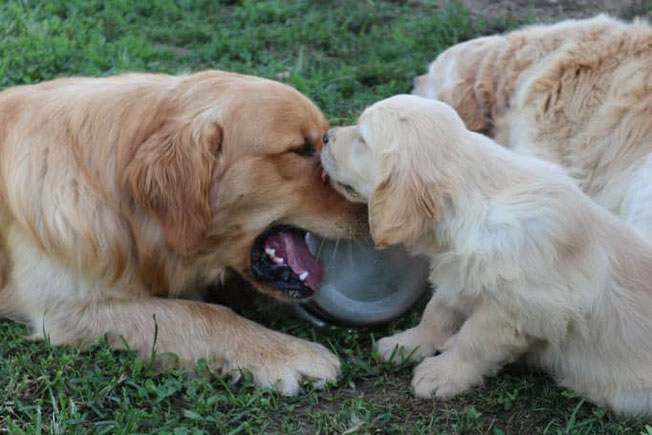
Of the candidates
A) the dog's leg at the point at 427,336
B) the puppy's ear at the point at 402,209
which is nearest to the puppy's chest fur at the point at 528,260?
the puppy's ear at the point at 402,209

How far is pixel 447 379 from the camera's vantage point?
3.28 metres

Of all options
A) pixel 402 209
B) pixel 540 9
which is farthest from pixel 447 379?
pixel 540 9

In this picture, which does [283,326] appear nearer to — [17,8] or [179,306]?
[179,306]

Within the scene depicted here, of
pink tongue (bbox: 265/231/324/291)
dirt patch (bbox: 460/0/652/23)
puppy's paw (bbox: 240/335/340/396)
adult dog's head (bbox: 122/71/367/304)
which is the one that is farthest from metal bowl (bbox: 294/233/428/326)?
dirt patch (bbox: 460/0/652/23)

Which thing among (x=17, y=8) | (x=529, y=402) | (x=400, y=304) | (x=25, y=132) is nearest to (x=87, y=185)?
(x=25, y=132)

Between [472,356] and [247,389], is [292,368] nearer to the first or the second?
[247,389]

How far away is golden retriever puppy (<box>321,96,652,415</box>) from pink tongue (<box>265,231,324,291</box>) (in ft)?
1.44

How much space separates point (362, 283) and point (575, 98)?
1.64m

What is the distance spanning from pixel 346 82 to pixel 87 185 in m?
2.77

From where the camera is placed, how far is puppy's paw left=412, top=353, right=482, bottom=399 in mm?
3270

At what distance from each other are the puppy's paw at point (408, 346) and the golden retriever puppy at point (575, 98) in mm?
1278

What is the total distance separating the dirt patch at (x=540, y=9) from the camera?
6840 mm

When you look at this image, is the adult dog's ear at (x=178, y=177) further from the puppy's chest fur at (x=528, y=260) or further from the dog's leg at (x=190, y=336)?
the puppy's chest fur at (x=528, y=260)

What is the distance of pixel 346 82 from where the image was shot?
5820 mm
